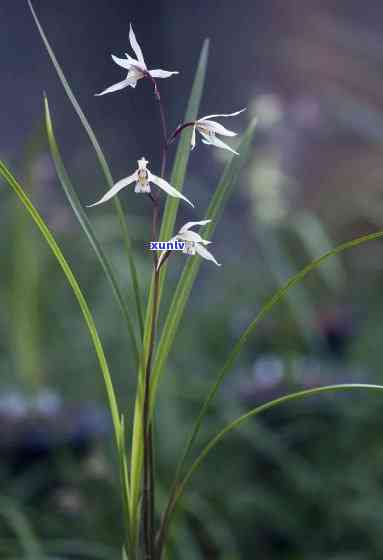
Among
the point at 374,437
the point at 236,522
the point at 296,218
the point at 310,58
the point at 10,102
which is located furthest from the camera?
the point at 310,58

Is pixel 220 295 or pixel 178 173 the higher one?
pixel 220 295

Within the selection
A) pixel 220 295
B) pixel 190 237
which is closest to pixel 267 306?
pixel 190 237

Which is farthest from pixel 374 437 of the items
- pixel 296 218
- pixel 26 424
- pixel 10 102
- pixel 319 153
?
pixel 10 102

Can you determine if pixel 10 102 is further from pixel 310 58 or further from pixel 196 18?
pixel 310 58

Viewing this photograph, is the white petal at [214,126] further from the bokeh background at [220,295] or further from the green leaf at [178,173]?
the bokeh background at [220,295]

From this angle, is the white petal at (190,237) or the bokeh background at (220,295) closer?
the white petal at (190,237)

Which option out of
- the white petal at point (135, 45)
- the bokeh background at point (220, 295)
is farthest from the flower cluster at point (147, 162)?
Answer: the bokeh background at point (220, 295)

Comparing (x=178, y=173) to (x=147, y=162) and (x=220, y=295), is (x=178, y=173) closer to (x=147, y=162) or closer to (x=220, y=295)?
(x=147, y=162)

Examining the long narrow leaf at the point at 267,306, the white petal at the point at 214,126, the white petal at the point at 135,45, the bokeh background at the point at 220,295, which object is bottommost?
the long narrow leaf at the point at 267,306
